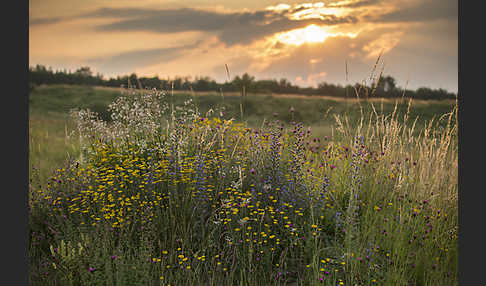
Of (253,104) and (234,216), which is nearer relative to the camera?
(234,216)

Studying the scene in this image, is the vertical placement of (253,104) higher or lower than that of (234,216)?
higher

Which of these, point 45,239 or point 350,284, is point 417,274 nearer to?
point 350,284

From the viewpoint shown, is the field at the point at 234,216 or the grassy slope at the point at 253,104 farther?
the grassy slope at the point at 253,104

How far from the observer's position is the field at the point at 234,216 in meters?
3.10

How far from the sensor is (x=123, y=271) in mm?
2838

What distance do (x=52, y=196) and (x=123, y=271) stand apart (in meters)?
2.05

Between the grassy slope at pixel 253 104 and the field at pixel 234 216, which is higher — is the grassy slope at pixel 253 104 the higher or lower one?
the higher one

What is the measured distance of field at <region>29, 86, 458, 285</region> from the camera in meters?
3.10

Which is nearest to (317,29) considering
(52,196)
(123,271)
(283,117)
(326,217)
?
(326,217)

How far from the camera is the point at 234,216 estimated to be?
3.59m

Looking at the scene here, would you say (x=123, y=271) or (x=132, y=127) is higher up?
(x=132, y=127)

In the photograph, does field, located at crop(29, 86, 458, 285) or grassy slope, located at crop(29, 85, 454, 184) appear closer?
field, located at crop(29, 86, 458, 285)

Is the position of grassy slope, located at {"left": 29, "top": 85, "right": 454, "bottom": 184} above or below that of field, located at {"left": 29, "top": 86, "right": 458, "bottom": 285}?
above


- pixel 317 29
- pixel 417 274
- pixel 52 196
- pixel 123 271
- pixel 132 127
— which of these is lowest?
pixel 417 274
